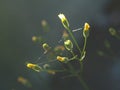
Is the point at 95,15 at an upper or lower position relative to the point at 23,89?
upper

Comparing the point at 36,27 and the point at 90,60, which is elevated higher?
the point at 36,27

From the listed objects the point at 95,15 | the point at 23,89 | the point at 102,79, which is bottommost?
the point at 102,79

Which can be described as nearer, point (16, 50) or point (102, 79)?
point (102, 79)

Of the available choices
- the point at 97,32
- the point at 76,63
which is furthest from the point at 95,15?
the point at 76,63

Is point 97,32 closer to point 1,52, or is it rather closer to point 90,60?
point 90,60

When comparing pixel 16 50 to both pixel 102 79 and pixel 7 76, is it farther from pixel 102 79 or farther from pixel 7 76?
pixel 102 79

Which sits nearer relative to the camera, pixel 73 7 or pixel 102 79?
pixel 102 79
